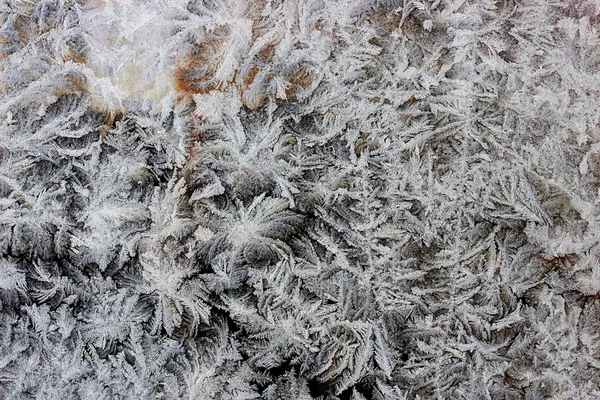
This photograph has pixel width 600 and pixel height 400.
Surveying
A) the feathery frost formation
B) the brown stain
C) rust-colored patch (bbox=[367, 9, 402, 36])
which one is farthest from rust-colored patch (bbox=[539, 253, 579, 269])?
the brown stain

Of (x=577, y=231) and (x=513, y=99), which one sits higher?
(x=513, y=99)

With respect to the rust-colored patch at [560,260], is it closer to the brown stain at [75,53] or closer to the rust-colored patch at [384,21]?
the rust-colored patch at [384,21]

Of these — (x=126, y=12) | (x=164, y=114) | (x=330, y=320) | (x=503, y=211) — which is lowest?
(x=330, y=320)

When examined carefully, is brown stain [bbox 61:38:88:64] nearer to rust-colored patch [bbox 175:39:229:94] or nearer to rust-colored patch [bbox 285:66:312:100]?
rust-colored patch [bbox 175:39:229:94]

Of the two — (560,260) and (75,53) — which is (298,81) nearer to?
(75,53)

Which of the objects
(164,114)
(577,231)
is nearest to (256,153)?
(164,114)

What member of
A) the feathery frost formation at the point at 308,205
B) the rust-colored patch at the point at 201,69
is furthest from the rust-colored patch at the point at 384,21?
the rust-colored patch at the point at 201,69

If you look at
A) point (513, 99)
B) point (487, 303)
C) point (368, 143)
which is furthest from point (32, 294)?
point (513, 99)

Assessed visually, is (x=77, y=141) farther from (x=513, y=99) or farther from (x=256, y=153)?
(x=513, y=99)
